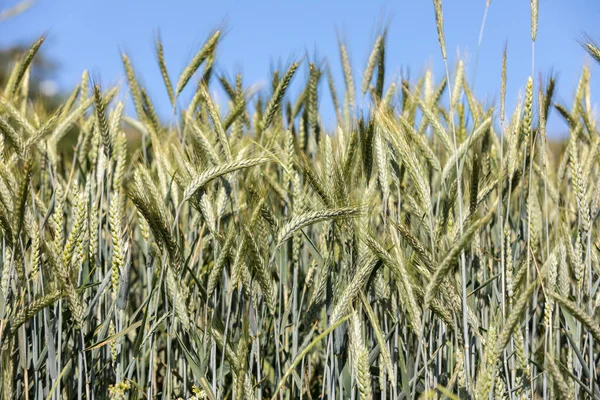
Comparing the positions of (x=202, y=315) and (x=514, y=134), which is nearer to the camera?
(x=514, y=134)

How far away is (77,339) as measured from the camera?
191 centimetres

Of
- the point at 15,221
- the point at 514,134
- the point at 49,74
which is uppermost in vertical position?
the point at 49,74

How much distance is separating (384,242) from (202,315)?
0.79m

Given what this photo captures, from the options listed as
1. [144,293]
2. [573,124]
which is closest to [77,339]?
[144,293]

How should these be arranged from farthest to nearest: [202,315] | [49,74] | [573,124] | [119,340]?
[49,74]
[573,124]
[202,315]
[119,340]

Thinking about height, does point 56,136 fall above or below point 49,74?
below

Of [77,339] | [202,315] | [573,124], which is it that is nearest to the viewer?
[77,339]

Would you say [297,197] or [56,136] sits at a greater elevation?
[56,136]

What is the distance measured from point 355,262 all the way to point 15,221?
33.5 inches

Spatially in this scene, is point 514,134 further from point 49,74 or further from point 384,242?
point 49,74

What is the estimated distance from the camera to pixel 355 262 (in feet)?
5.36

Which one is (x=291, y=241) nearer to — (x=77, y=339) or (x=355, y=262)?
(x=355, y=262)

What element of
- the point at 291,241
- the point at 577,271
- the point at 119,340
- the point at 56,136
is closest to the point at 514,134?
the point at 577,271

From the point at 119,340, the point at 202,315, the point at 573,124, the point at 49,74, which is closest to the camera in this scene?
the point at 119,340
